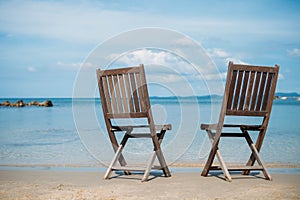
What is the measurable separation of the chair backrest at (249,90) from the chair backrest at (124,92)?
1233mm

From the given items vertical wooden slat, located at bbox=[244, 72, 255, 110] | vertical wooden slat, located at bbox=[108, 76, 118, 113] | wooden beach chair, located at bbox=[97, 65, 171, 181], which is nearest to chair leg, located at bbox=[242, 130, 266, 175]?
vertical wooden slat, located at bbox=[244, 72, 255, 110]

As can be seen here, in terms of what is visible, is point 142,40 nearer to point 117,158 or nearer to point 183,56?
point 183,56

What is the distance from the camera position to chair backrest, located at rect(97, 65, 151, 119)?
6.50 metres

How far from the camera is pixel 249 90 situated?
21.7 feet

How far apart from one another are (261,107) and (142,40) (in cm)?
242

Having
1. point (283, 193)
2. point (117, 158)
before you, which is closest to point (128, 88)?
point (117, 158)

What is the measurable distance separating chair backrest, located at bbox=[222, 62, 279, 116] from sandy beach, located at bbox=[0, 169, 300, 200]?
3.57 feet

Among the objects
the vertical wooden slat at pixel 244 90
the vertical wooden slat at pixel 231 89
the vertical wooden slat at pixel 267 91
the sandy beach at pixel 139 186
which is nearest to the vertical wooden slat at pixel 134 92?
the sandy beach at pixel 139 186

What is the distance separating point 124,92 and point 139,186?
144 centimetres

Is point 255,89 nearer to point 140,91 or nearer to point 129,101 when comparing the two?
point 140,91

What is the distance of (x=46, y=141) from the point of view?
13.0 m

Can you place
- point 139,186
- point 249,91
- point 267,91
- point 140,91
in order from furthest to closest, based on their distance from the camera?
point 267,91, point 249,91, point 140,91, point 139,186

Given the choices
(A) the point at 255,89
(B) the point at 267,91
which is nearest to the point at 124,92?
(A) the point at 255,89

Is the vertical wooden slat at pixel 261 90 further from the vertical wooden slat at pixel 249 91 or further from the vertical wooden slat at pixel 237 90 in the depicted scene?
the vertical wooden slat at pixel 237 90
